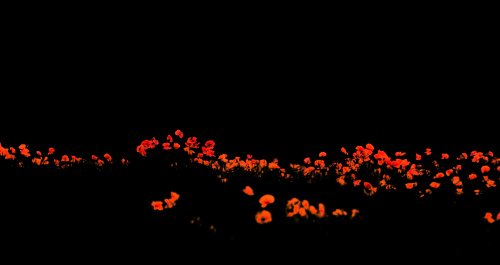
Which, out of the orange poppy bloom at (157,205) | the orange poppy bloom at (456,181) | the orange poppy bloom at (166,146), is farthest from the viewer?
the orange poppy bloom at (166,146)

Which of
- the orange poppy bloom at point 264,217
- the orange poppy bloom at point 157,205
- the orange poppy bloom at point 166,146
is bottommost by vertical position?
the orange poppy bloom at point 157,205

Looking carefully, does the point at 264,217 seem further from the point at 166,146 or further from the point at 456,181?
the point at 166,146

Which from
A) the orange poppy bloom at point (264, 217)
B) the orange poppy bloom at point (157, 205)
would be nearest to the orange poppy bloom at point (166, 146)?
the orange poppy bloom at point (157, 205)

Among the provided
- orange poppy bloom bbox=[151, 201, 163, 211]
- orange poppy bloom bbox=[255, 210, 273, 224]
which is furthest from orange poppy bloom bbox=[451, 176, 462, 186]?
orange poppy bloom bbox=[151, 201, 163, 211]

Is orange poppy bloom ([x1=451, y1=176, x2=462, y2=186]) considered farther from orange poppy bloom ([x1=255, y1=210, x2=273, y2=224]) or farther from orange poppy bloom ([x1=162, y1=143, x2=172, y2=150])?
orange poppy bloom ([x1=162, y1=143, x2=172, y2=150])

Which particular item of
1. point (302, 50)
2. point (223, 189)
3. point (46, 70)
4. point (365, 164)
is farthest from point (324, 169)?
point (46, 70)

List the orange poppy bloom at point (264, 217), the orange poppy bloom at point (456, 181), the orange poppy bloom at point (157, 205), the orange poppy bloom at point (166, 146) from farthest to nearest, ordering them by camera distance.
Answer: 1. the orange poppy bloom at point (166, 146)
2. the orange poppy bloom at point (456, 181)
3. the orange poppy bloom at point (157, 205)
4. the orange poppy bloom at point (264, 217)

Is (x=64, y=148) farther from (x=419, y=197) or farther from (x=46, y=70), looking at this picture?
(x=419, y=197)

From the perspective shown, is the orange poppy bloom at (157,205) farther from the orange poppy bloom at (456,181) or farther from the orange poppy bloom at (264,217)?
the orange poppy bloom at (456,181)

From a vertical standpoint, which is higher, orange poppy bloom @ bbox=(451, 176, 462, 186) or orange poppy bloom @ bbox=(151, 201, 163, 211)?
orange poppy bloom @ bbox=(451, 176, 462, 186)

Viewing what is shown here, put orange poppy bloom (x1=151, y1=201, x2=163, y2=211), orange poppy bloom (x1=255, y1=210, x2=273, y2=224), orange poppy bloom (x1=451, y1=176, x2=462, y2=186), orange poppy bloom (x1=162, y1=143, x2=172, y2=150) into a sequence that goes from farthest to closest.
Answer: orange poppy bloom (x1=162, y1=143, x2=172, y2=150), orange poppy bloom (x1=451, y1=176, x2=462, y2=186), orange poppy bloom (x1=151, y1=201, x2=163, y2=211), orange poppy bloom (x1=255, y1=210, x2=273, y2=224)

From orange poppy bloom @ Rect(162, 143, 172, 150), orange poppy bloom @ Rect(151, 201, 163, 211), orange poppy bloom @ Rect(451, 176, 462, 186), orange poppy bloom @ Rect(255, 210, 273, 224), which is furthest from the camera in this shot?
orange poppy bloom @ Rect(162, 143, 172, 150)
